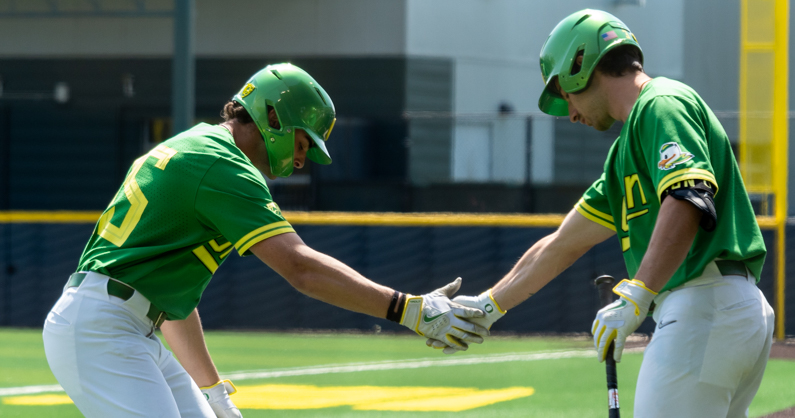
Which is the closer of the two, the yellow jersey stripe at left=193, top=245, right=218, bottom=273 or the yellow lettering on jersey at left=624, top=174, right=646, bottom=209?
the yellow lettering on jersey at left=624, top=174, right=646, bottom=209

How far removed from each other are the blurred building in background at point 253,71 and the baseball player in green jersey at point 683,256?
1439cm

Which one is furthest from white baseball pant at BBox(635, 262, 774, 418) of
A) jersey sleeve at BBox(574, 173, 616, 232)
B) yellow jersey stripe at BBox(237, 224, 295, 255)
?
yellow jersey stripe at BBox(237, 224, 295, 255)

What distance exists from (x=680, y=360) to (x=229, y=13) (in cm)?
1820

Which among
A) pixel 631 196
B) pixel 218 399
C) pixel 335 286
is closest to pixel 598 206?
pixel 631 196

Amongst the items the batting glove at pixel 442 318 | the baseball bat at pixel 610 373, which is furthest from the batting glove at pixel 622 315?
the batting glove at pixel 442 318

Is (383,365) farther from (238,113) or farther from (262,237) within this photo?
(262,237)

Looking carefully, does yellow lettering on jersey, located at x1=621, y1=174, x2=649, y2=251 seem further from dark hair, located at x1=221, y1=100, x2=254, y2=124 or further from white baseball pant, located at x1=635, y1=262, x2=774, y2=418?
dark hair, located at x1=221, y1=100, x2=254, y2=124

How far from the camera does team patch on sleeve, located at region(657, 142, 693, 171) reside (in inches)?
126

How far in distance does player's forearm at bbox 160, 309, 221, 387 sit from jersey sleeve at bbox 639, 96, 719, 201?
2.21 metres

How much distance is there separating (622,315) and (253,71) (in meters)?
17.5

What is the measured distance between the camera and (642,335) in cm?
1333

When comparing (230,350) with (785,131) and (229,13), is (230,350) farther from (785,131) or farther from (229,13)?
(229,13)

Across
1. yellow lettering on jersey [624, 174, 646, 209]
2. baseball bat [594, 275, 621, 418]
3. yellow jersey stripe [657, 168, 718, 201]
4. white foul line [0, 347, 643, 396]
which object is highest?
yellow jersey stripe [657, 168, 718, 201]

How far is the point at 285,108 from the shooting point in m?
4.16
